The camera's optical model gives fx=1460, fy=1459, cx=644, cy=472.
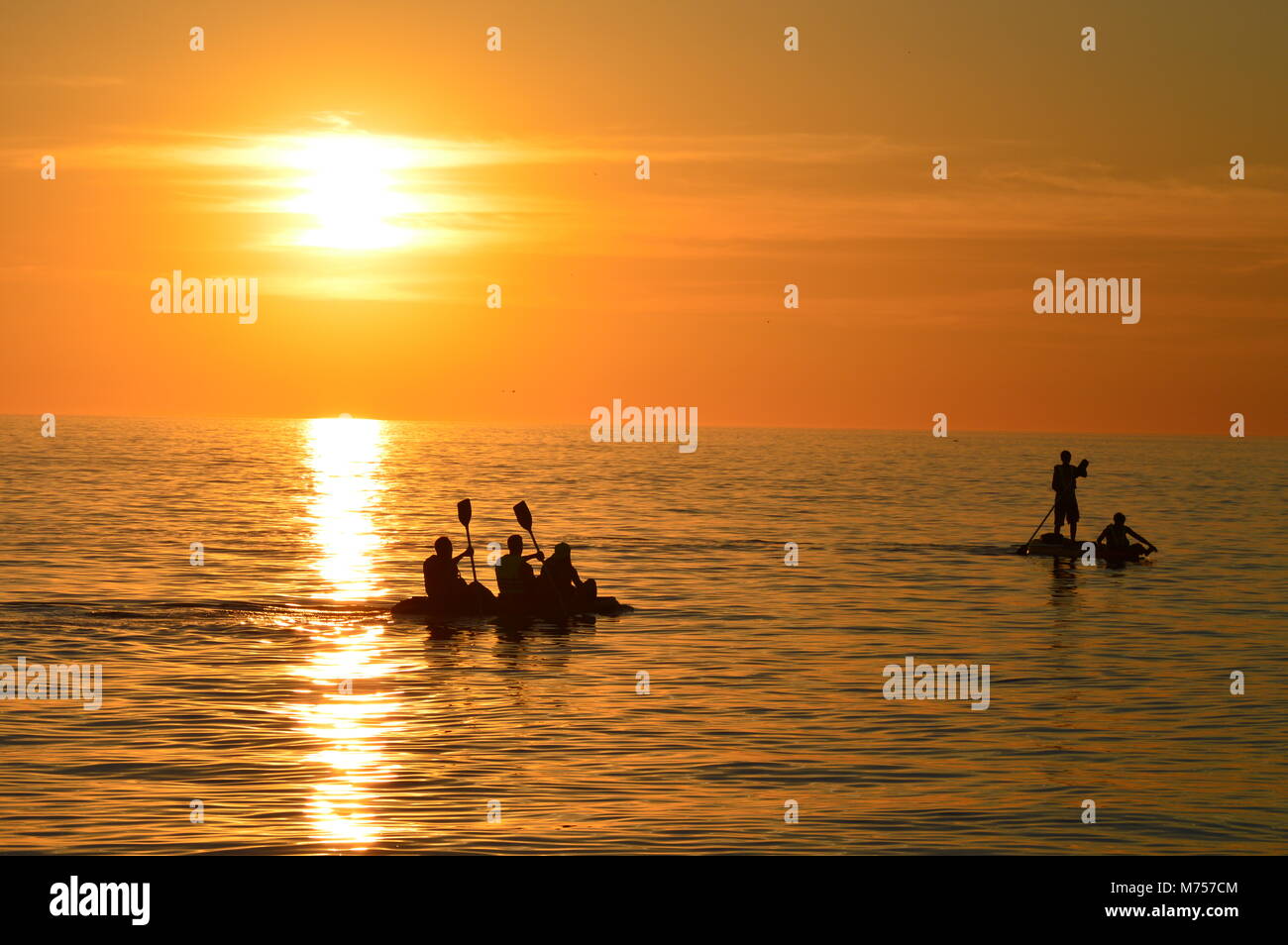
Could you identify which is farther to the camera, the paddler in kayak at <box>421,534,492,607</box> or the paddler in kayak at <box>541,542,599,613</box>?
the paddler in kayak at <box>541,542,599,613</box>

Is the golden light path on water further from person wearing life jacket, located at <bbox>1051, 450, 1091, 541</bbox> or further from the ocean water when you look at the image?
person wearing life jacket, located at <bbox>1051, 450, 1091, 541</bbox>

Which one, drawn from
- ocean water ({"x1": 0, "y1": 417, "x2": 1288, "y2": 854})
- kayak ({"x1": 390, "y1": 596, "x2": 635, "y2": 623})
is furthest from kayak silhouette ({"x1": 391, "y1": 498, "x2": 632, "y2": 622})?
ocean water ({"x1": 0, "y1": 417, "x2": 1288, "y2": 854})

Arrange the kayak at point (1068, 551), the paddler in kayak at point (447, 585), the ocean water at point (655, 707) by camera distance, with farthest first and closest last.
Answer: the kayak at point (1068, 551) < the paddler in kayak at point (447, 585) < the ocean water at point (655, 707)

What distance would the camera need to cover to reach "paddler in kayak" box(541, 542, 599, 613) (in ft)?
95.5

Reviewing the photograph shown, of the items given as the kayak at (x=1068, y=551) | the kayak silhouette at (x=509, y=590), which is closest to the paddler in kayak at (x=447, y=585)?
the kayak silhouette at (x=509, y=590)

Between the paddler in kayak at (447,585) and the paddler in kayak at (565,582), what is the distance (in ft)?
4.48

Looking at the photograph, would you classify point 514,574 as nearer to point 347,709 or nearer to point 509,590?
point 509,590

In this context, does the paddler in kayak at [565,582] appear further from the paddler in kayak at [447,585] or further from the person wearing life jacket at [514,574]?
the paddler in kayak at [447,585]

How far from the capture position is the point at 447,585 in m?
28.7

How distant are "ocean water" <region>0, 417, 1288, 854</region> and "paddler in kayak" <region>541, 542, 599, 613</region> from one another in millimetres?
488

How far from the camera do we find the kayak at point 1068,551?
43.0m

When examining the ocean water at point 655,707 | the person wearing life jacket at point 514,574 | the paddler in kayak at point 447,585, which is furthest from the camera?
the person wearing life jacket at point 514,574

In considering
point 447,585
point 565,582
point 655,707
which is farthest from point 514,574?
point 655,707
